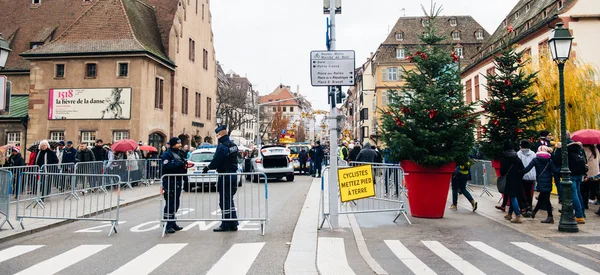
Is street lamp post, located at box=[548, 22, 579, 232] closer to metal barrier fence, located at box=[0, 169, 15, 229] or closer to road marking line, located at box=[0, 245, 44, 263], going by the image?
road marking line, located at box=[0, 245, 44, 263]

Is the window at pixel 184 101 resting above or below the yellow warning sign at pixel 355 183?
above

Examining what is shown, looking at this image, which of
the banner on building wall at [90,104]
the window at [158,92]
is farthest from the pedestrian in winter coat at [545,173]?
the window at [158,92]

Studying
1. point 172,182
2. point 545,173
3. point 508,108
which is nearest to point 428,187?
point 545,173

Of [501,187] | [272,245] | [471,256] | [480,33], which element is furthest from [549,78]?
[480,33]

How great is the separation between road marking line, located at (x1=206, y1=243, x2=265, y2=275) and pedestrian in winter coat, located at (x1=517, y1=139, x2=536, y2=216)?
666 centimetres

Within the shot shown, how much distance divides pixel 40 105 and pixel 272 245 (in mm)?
29134

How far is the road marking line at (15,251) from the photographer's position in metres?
7.04

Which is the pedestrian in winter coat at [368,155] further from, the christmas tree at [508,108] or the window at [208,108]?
the window at [208,108]

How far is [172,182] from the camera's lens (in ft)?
29.2

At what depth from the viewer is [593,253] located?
278 inches

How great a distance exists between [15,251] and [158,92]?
1030 inches

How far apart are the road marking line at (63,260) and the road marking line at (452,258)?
18.4ft

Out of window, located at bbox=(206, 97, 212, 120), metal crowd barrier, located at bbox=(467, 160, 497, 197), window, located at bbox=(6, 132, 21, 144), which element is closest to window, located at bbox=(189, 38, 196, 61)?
window, located at bbox=(206, 97, 212, 120)

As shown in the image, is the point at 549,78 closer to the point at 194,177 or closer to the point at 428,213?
the point at 428,213
